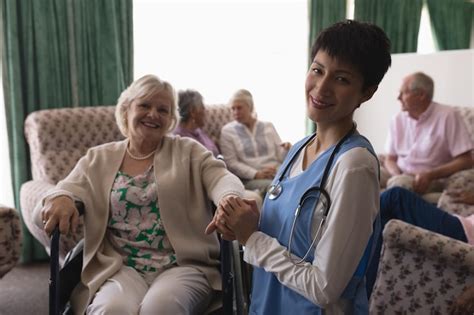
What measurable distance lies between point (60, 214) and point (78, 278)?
294 mm

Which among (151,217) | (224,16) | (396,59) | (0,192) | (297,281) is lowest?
(0,192)

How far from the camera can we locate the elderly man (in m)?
→ 3.19

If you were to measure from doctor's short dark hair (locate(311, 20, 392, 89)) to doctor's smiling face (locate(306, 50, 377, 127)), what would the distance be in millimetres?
13

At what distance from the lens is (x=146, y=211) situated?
5.59 ft

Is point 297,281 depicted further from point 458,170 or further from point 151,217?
point 458,170

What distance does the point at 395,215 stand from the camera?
97.7 inches

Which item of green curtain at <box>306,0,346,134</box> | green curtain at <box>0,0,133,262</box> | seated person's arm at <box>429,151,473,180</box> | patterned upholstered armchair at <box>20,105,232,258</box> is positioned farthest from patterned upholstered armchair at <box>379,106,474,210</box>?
green curtain at <box>0,0,133,262</box>

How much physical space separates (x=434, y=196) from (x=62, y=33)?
277 centimetres

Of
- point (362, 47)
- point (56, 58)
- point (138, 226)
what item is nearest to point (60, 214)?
point (138, 226)

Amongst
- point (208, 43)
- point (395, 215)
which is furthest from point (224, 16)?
point (395, 215)

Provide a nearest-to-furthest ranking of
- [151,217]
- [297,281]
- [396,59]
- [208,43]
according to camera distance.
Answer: [297,281]
[151,217]
[208,43]
[396,59]

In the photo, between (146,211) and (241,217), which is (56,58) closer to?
(146,211)

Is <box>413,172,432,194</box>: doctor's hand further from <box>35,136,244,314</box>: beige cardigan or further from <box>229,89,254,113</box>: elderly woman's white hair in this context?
<box>35,136,244,314</box>: beige cardigan

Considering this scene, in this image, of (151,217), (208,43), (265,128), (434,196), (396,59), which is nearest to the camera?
(151,217)
